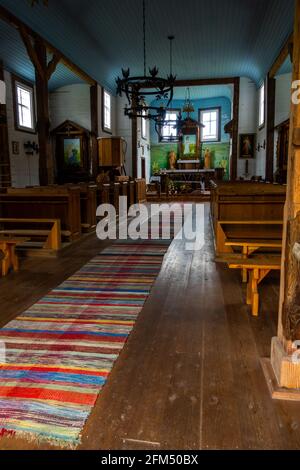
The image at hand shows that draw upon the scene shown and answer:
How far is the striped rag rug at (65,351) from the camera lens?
166cm

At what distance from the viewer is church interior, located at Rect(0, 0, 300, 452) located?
1.70m

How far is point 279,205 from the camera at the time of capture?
4.79 metres

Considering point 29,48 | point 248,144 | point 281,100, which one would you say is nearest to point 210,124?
point 248,144

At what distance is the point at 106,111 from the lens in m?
13.1

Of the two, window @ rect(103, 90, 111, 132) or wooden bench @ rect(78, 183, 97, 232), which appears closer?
wooden bench @ rect(78, 183, 97, 232)

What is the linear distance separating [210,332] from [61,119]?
11260 mm

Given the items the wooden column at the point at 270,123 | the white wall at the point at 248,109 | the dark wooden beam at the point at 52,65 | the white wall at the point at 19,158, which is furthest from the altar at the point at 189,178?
the dark wooden beam at the point at 52,65

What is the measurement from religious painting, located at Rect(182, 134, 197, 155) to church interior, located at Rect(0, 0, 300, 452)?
486 cm

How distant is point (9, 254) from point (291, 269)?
330cm

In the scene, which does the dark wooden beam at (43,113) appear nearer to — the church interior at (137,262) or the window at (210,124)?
Result: the church interior at (137,262)

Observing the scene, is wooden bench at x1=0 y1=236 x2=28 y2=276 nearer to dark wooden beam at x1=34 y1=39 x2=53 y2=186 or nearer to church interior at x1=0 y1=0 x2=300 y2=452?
church interior at x1=0 y1=0 x2=300 y2=452

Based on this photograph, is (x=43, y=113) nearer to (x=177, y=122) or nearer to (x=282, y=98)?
(x=177, y=122)

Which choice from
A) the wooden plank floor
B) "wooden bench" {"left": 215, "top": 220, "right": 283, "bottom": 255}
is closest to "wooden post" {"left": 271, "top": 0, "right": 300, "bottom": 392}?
the wooden plank floor

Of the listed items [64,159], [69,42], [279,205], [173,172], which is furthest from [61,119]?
[279,205]
